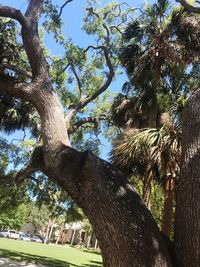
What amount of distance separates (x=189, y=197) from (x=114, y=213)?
2.61 ft

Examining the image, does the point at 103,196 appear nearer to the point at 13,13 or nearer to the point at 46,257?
the point at 13,13

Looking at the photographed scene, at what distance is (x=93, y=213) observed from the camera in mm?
4109

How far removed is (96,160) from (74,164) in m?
0.25

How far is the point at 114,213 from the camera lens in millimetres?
3994

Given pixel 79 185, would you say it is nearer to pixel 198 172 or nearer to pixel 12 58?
pixel 198 172

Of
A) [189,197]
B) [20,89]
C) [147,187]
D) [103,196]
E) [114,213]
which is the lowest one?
[114,213]


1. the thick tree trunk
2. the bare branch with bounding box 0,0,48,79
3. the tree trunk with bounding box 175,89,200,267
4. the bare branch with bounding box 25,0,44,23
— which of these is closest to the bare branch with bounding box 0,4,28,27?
the bare branch with bounding box 0,0,48,79

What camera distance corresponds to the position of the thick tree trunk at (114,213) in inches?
151

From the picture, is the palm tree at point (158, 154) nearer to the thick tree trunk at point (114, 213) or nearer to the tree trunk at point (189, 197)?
the tree trunk at point (189, 197)

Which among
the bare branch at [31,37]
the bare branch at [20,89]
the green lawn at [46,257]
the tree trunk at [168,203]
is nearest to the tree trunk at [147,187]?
the tree trunk at [168,203]

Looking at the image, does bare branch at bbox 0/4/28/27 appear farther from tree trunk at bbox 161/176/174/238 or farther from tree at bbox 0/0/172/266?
tree trunk at bbox 161/176/174/238

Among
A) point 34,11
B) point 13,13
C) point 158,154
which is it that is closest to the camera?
point 13,13

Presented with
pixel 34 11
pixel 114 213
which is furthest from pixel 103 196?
pixel 34 11

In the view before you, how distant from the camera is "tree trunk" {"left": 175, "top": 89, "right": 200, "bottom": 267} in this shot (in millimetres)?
3953
